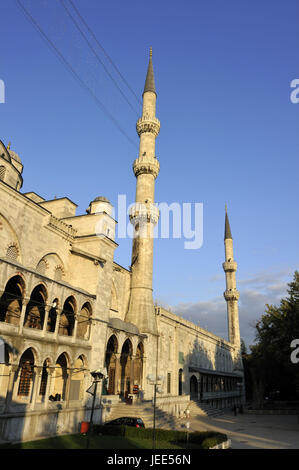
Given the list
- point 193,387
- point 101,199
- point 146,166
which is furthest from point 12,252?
point 193,387

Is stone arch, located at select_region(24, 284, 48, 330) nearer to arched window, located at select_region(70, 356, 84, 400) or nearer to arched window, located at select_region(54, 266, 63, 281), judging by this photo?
arched window, located at select_region(54, 266, 63, 281)

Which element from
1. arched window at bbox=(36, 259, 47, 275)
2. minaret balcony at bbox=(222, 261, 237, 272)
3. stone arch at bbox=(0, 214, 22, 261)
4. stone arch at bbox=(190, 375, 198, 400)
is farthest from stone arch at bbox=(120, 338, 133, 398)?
minaret balcony at bbox=(222, 261, 237, 272)

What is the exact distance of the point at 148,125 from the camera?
3969 centimetres

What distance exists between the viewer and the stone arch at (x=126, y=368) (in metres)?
29.3

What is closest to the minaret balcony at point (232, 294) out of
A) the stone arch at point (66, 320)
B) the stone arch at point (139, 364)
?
the stone arch at point (139, 364)

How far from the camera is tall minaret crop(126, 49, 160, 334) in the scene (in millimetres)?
33094

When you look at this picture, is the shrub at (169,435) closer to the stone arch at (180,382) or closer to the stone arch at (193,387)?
the stone arch at (180,382)

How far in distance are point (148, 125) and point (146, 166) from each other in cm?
543

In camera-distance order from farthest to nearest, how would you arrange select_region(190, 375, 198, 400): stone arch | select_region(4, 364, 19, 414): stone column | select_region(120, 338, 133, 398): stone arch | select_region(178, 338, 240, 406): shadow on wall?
select_region(190, 375, 198, 400): stone arch
select_region(178, 338, 240, 406): shadow on wall
select_region(120, 338, 133, 398): stone arch
select_region(4, 364, 19, 414): stone column

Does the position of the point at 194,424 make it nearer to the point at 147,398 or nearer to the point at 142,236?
the point at 147,398

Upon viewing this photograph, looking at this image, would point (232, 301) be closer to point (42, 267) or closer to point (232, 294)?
point (232, 294)
